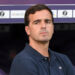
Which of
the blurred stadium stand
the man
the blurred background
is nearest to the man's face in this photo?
the man

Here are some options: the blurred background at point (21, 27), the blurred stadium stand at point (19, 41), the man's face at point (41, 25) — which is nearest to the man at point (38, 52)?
the man's face at point (41, 25)

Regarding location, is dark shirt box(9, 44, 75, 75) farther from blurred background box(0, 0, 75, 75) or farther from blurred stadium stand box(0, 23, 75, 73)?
blurred stadium stand box(0, 23, 75, 73)

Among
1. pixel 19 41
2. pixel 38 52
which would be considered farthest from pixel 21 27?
pixel 38 52

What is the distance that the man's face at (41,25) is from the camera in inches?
34.1

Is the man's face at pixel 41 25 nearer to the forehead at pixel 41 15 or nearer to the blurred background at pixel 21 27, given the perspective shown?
the forehead at pixel 41 15

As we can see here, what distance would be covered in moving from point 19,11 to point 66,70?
1.15 m

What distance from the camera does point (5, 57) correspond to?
220 centimetres

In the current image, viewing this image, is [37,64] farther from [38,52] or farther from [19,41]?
[19,41]

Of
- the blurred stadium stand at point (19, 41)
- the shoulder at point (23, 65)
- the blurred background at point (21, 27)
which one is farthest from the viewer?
the blurred stadium stand at point (19, 41)

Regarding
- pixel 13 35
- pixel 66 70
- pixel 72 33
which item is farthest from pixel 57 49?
pixel 66 70

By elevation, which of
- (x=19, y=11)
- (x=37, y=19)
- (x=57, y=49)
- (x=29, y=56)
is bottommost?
(x=57, y=49)

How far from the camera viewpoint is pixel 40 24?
87cm

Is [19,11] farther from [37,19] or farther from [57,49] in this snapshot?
[37,19]

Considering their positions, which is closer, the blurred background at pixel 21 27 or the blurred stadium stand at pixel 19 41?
the blurred background at pixel 21 27
